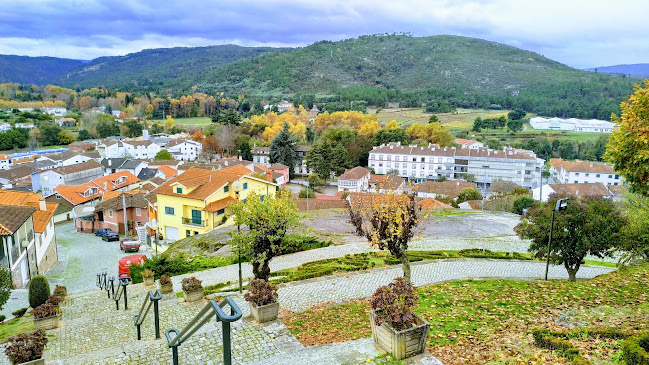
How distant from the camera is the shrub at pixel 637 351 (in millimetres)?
6867

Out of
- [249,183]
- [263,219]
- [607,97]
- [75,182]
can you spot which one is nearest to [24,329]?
[263,219]

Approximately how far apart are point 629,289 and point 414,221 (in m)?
7.31

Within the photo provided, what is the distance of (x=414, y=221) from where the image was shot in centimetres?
1229

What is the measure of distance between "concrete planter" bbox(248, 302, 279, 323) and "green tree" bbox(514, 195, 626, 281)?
40.9ft

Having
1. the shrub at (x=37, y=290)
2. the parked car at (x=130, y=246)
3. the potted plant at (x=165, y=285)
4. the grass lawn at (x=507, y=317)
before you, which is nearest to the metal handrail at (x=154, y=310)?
the grass lawn at (x=507, y=317)

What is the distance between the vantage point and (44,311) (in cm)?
1209

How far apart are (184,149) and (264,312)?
8772 centimetres

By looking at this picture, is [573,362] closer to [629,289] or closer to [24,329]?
[629,289]

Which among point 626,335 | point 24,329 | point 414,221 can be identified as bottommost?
point 24,329

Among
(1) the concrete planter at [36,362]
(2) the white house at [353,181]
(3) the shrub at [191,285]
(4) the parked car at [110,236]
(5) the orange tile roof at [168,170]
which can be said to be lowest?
(4) the parked car at [110,236]

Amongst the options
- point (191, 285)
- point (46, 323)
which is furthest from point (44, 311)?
point (191, 285)

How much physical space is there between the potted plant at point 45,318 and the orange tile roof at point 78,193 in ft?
150

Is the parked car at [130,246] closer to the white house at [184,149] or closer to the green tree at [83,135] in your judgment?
the white house at [184,149]

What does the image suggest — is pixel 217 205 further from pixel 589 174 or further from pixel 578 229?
pixel 589 174
